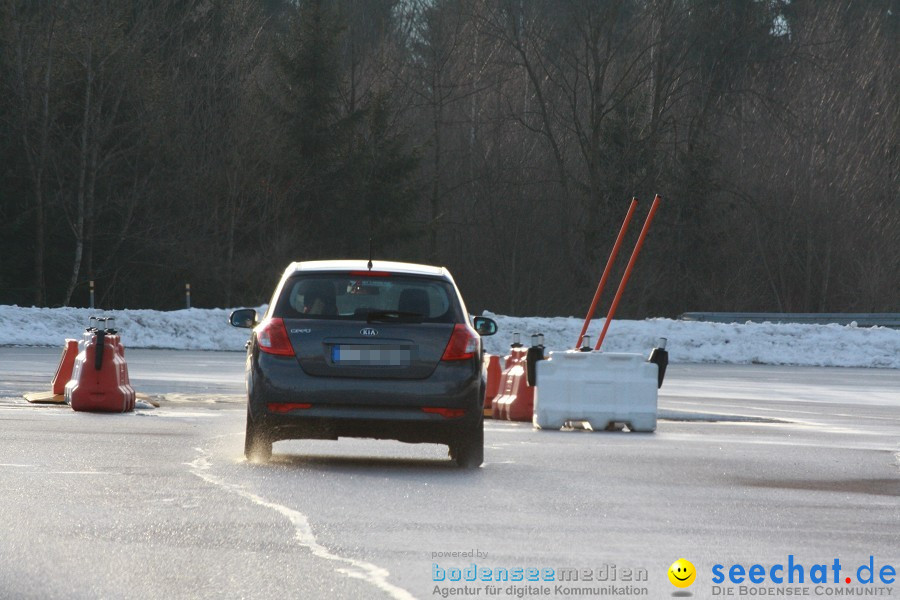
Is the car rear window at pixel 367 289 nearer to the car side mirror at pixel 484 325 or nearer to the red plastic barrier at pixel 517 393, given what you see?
the car side mirror at pixel 484 325

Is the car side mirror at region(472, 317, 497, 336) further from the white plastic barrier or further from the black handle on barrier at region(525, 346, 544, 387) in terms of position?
the black handle on barrier at region(525, 346, 544, 387)

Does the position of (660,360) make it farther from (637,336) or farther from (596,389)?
(637,336)

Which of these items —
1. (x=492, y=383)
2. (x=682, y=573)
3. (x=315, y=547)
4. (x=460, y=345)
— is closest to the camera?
(x=682, y=573)

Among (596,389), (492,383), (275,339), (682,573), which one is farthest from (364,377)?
(492,383)

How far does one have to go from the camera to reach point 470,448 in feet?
41.8

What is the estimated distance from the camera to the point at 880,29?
65625 millimetres

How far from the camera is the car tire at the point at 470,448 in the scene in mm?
12641

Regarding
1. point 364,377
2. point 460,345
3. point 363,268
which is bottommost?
point 364,377

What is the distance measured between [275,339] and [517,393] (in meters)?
6.61

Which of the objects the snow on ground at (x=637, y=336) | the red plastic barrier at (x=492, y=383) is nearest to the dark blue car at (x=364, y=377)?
the red plastic barrier at (x=492, y=383)

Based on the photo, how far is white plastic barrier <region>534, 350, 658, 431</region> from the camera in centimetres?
1723

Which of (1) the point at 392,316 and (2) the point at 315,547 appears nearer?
(2) the point at 315,547

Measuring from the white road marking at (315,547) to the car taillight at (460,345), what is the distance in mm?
1981

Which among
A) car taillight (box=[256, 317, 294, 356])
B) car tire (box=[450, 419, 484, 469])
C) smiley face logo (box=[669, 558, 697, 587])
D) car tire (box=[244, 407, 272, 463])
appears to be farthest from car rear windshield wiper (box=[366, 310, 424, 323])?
smiley face logo (box=[669, 558, 697, 587])
